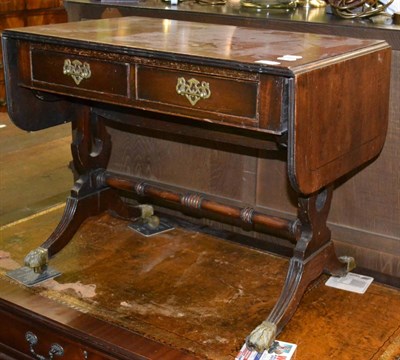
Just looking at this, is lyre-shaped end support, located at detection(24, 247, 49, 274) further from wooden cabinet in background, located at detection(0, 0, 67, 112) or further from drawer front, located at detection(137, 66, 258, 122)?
wooden cabinet in background, located at detection(0, 0, 67, 112)

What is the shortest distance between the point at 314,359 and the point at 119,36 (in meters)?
1.15

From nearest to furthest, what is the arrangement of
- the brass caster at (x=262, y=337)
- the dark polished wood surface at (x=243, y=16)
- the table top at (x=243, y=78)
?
the table top at (x=243, y=78) < the brass caster at (x=262, y=337) < the dark polished wood surface at (x=243, y=16)

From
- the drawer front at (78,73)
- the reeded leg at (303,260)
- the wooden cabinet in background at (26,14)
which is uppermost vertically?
the drawer front at (78,73)

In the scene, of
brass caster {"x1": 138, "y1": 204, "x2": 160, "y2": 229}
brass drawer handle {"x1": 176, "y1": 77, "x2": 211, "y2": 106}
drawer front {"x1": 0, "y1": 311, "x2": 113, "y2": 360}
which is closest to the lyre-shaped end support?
drawer front {"x1": 0, "y1": 311, "x2": 113, "y2": 360}

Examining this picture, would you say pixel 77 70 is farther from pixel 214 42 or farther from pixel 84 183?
pixel 84 183

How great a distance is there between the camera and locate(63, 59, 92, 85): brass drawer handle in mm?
2311

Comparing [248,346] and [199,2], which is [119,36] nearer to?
[199,2]

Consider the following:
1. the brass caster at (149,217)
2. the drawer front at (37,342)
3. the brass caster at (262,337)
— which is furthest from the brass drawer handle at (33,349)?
the brass caster at (149,217)

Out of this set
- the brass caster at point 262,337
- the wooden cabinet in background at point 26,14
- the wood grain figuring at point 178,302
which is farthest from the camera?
the wooden cabinet in background at point 26,14

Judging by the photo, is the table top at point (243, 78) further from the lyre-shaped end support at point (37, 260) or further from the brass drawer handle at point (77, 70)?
the lyre-shaped end support at point (37, 260)

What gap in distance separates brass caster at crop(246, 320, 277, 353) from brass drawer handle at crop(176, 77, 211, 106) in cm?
68

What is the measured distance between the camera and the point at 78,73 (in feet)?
7.65

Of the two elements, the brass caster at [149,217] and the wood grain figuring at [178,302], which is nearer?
the wood grain figuring at [178,302]

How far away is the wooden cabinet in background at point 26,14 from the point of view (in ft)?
17.9
